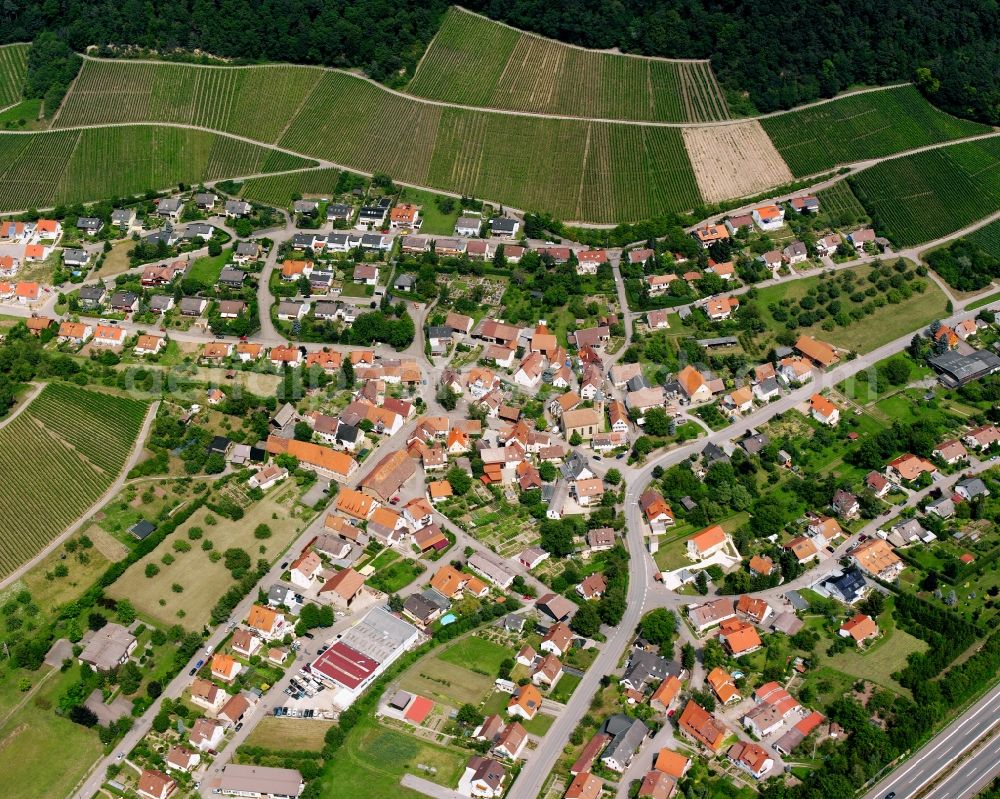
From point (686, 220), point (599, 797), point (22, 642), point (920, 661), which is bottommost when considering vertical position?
point (22, 642)

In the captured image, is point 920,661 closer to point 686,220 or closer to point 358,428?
point 358,428

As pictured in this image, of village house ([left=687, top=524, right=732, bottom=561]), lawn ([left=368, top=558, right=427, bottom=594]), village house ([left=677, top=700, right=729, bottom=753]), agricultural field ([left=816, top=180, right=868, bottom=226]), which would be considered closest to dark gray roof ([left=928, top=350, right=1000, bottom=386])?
agricultural field ([left=816, top=180, right=868, bottom=226])

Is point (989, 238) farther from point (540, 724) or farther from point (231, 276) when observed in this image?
point (231, 276)

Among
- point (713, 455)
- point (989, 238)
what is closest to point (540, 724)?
point (713, 455)

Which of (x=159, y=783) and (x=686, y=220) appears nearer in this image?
(x=159, y=783)

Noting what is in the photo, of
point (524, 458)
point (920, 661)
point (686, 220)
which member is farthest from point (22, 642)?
point (686, 220)
